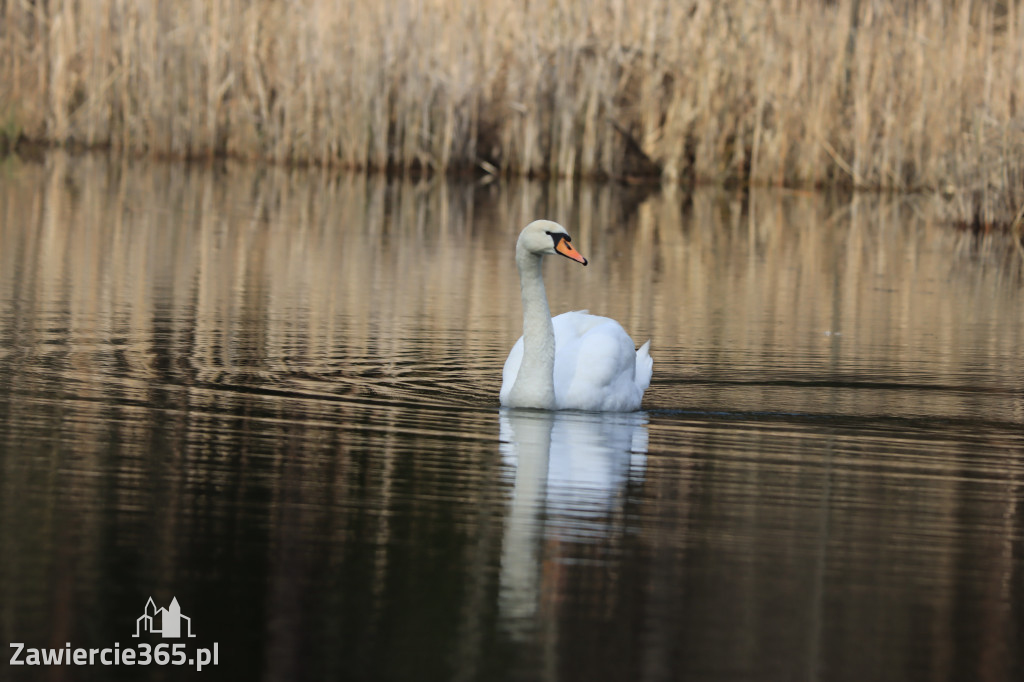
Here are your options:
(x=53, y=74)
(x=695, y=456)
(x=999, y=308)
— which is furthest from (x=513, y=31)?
(x=695, y=456)

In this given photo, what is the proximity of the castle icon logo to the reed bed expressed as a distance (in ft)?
57.9

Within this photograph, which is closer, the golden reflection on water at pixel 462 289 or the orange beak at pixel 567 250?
the orange beak at pixel 567 250

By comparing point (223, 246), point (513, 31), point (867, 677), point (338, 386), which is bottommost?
point (867, 677)

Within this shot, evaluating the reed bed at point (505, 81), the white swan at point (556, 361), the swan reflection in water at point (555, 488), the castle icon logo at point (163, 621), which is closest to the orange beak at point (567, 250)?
the white swan at point (556, 361)

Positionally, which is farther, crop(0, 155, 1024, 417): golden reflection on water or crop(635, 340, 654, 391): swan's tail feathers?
crop(0, 155, 1024, 417): golden reflection on water

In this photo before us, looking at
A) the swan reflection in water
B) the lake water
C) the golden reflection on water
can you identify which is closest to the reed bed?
the golden reflection on water

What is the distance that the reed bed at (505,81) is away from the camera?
2131 centimetres

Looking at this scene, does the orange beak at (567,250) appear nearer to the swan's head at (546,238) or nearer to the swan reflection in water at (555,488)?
the swan's head at (546,238)

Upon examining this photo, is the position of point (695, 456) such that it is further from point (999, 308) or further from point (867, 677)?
point (999, 308)

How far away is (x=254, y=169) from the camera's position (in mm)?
22047

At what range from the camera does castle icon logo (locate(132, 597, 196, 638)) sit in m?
3.79

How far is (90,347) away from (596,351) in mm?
2561

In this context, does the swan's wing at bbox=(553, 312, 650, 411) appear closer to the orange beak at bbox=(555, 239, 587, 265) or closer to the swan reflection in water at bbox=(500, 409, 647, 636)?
the swan reflection in water at bbox=(500, 409, 647, 636)

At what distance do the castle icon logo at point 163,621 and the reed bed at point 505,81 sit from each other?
57.9ft
